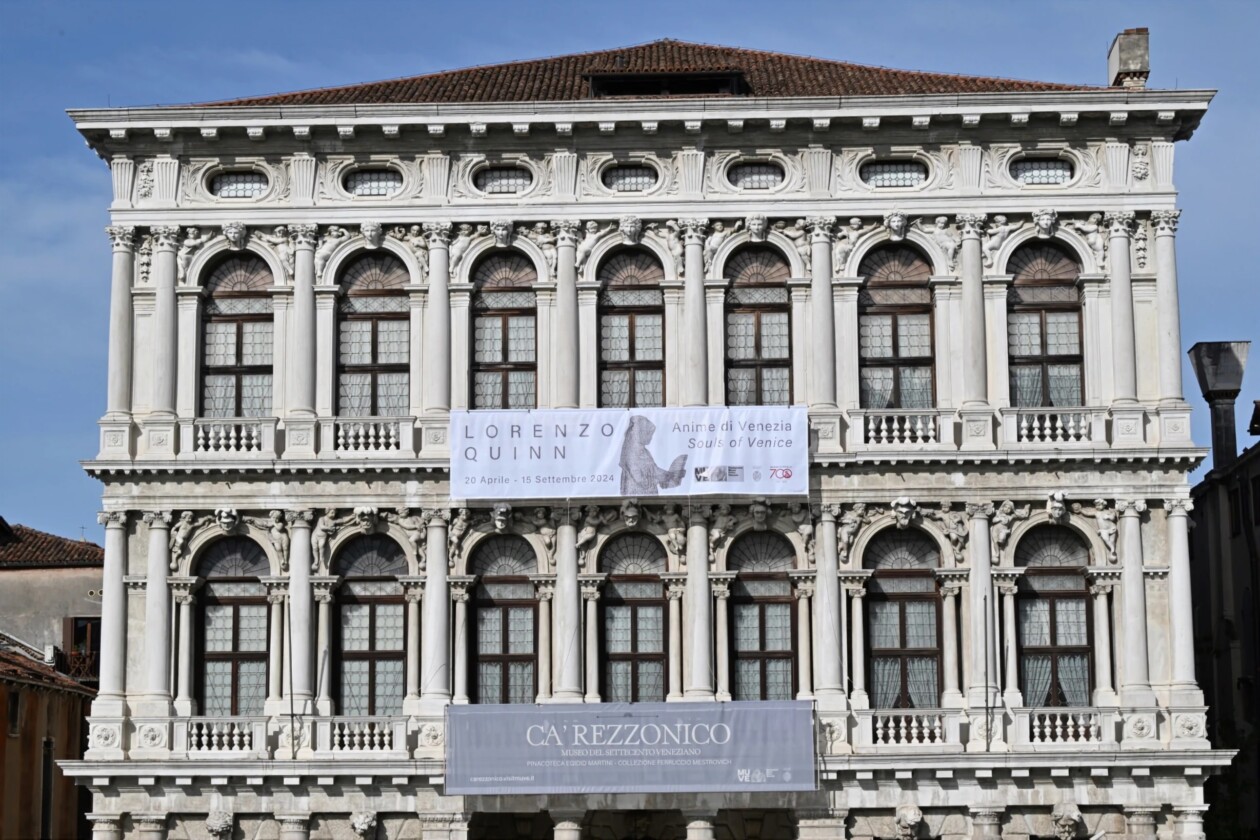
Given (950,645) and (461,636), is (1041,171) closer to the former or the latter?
(950,645)

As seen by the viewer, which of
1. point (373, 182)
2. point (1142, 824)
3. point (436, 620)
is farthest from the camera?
point (373, 182)

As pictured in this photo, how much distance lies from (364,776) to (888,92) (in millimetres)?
15029

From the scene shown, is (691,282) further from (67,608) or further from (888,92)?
(67,608)

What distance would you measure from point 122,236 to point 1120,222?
17.4 metres

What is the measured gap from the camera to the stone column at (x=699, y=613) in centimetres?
3547

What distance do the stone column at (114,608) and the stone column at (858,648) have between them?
488 inches

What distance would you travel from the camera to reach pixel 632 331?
121 feet

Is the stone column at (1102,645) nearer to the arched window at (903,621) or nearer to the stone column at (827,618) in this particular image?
the arched window at (903,621)

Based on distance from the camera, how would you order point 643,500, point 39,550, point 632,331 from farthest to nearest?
point 39,550
point 632,331
point 643,500

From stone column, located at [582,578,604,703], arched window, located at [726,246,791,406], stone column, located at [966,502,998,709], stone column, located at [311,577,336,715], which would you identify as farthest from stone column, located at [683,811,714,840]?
arched window, located at [726,246,791,406]

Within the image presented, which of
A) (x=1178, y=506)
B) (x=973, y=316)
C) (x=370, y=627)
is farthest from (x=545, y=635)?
(x=1178, y=506)

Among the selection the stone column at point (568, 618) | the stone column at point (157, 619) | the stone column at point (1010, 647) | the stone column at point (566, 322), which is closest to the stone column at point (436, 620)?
the stone column at point (568, 618)

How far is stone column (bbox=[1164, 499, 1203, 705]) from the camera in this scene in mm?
35219

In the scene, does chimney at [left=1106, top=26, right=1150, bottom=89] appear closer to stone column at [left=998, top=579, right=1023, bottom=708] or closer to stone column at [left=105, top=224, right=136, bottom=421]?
stone column at [left=998, top=579, right=1023, bottom=708]
